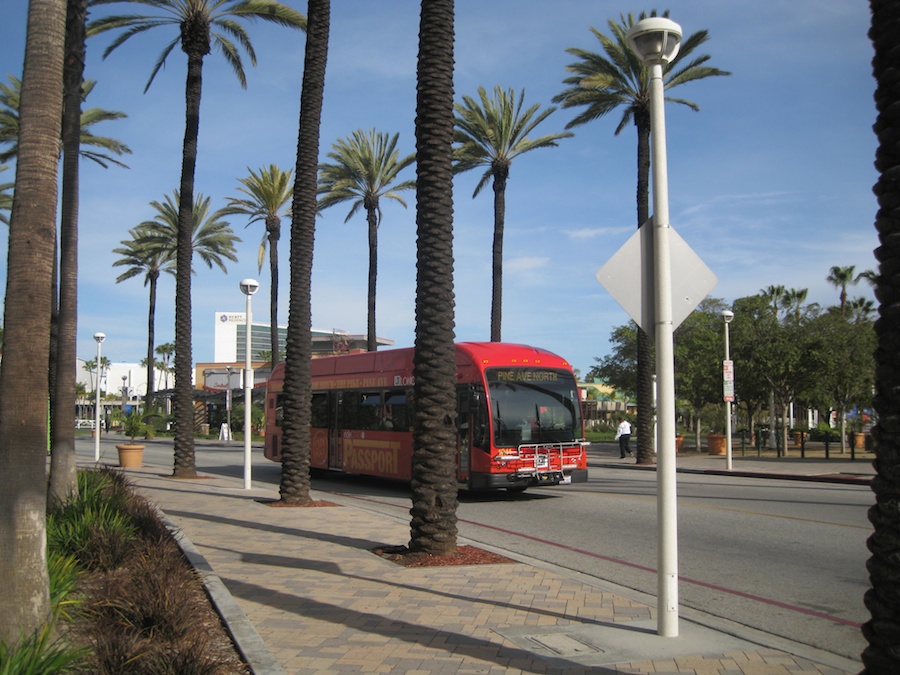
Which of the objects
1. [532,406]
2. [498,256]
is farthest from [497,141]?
[532,406]

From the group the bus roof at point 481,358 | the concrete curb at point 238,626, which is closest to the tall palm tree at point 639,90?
the bus roof at point 481,358

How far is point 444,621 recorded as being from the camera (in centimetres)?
692

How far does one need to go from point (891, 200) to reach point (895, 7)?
85 cm

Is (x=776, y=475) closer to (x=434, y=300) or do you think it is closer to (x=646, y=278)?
(x=434, y=300)

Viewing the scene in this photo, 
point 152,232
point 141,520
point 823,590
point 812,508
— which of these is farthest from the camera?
point 152,232

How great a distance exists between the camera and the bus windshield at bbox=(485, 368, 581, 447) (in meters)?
17.0

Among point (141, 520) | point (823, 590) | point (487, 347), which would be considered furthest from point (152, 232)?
point (823, 590)

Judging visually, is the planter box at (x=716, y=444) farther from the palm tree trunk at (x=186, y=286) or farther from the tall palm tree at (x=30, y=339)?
the tall palm tree at (x=30, y=339)

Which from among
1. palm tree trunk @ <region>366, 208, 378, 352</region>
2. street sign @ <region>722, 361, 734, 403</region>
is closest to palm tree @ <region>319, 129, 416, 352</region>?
palm tree trunk @ <region>366, 208, 378, 352</region>

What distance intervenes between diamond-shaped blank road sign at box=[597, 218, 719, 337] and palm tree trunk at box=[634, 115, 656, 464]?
2353 cm

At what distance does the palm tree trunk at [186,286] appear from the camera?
→ 875 inches

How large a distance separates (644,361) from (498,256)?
926cm

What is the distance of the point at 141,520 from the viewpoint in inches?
401

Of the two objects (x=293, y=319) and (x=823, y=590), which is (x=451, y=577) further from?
(x=293, y=319)
